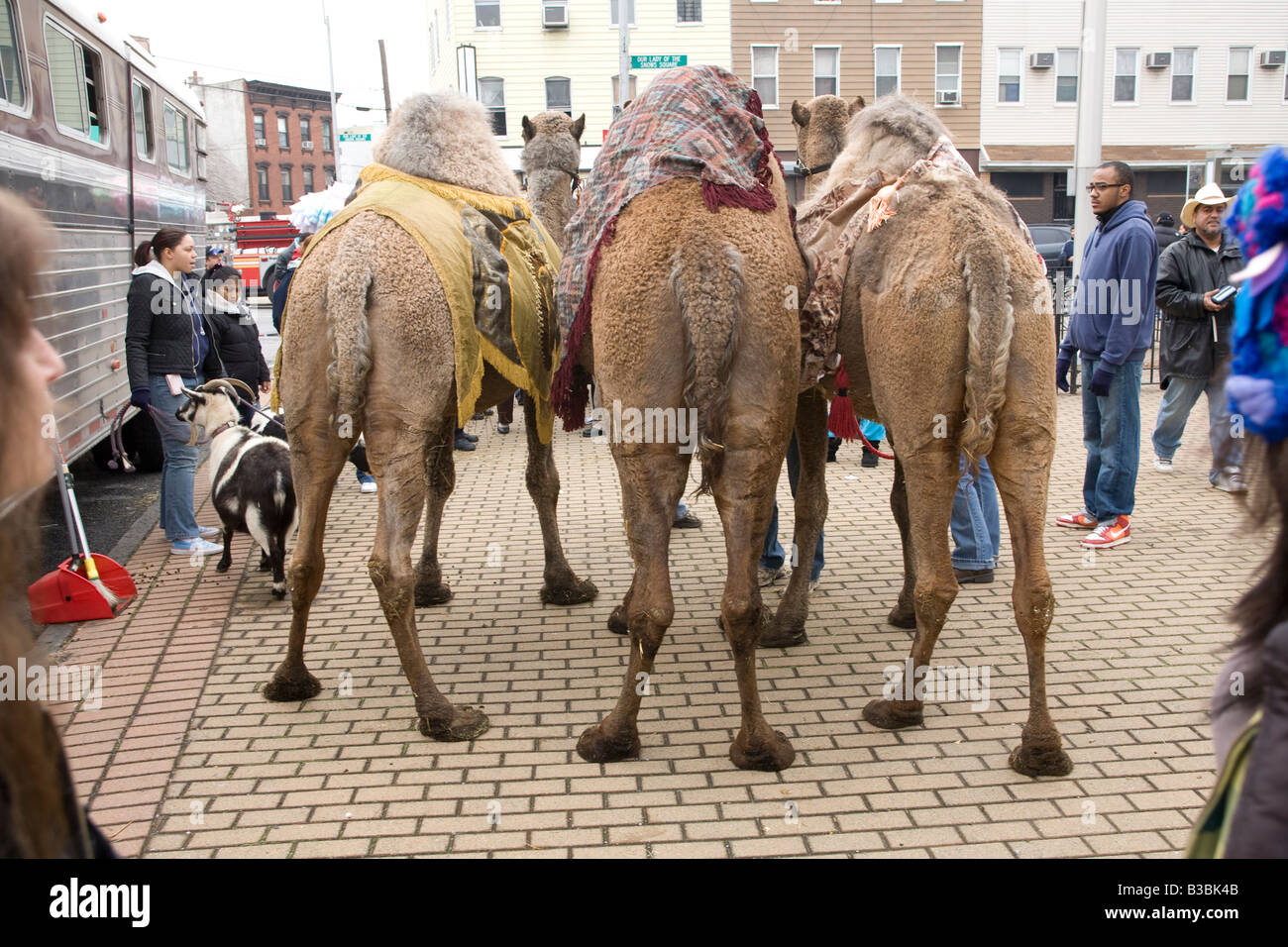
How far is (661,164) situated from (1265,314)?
2907 mm

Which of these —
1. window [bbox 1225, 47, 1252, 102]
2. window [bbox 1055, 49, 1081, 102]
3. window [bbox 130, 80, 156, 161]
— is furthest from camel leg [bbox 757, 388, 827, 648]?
window [bbox 1225, 47, 1252, 102]

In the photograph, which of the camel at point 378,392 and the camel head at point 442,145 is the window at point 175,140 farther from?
the camel at point 378,392

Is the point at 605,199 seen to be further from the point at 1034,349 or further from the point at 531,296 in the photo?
the point at 1034,349

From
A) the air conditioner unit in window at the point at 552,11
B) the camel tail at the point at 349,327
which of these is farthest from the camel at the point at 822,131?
the air conditioner unit in window at the point at 552,11

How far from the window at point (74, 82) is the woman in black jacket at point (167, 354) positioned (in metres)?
1.61

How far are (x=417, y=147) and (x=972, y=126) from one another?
2991 cm

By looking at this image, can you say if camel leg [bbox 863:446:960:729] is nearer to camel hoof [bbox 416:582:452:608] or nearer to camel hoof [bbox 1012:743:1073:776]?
camel hoof [bbox 1012:743:1073:776]

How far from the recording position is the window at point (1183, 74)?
30.9 m

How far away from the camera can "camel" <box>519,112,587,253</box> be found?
6.12 meters

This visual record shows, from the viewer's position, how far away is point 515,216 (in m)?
5.08

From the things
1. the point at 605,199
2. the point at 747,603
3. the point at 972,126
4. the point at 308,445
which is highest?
the point at 972,126

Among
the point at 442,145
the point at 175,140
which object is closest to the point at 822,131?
the point at 442,145

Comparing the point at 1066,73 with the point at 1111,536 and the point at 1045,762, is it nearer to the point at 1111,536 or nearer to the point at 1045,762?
the point at 1111,536

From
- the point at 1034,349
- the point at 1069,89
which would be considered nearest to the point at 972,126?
the point at 1069,89
